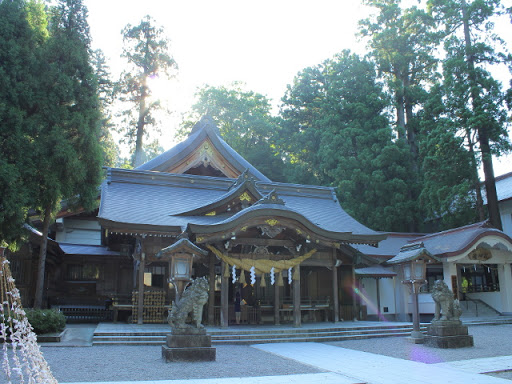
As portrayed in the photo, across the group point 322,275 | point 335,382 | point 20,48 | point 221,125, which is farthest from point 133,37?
point 335,382

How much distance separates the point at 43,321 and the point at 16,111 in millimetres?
5649

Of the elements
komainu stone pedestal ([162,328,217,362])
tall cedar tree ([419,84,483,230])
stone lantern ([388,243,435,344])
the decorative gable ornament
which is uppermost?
tall cedar tree ([419,84,483,230])

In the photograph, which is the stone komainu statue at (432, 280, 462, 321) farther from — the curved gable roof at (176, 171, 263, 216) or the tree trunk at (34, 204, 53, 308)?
the tree trunk at (34, 204, 53, 308)

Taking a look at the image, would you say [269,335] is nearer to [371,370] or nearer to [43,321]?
[371,370]

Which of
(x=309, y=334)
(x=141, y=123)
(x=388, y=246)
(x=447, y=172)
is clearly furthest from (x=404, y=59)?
(x=309, y=334)

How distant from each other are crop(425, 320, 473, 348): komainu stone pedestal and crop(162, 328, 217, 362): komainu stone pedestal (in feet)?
19.4

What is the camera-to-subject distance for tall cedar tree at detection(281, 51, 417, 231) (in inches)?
1075

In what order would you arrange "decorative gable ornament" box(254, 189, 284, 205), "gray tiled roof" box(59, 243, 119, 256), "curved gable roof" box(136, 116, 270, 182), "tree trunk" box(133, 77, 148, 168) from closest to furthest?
"decorative gable ornament" box(254, 189, 284, 205) → "gray tiled roof" box(59, 243, 119, 256) → "curved gable roof" box(136, 116, 270, 182) → "tree trunk" box(133, 77, 148, 168)

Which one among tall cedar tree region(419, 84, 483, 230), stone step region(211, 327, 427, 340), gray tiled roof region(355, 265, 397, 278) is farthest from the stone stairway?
tall cedar tree region(419, 84, 483, 230)

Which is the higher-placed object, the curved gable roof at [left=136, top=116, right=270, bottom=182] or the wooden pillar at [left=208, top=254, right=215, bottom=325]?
the curved gable roof at [left=136, top=116, right=270, bottom=182]

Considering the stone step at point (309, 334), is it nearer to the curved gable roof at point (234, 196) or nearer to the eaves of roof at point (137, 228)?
the eaves of roof at point (137, 228)

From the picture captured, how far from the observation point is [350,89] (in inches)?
1256

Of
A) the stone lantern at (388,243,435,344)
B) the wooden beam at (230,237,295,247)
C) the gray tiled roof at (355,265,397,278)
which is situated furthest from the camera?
the gray tiled roof at (355,265,397,278)

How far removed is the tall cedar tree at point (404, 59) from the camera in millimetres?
29844
